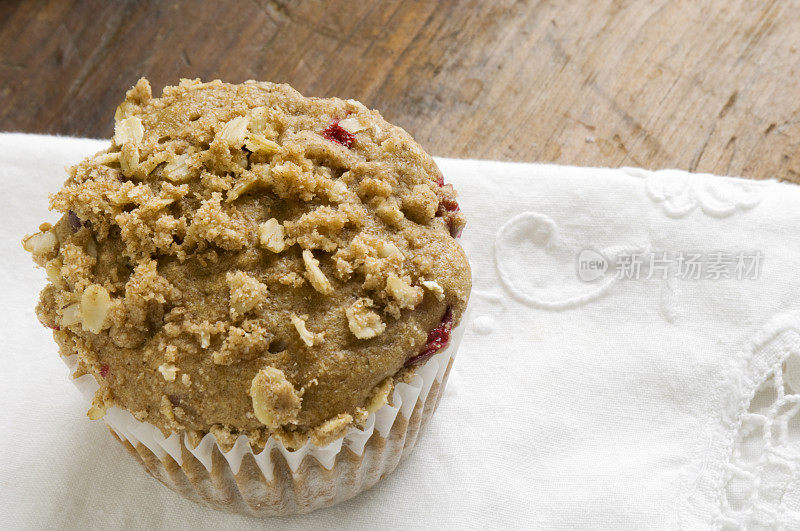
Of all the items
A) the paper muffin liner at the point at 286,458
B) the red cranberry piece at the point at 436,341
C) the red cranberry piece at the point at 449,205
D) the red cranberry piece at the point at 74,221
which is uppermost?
the red cranberry piece at the point at 449,205

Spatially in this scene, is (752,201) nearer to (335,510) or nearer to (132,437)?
(335,510)

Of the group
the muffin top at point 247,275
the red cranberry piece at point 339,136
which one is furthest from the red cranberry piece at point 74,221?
the red cranberry piece at point 339,136

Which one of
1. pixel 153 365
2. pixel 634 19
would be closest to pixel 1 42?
pixel 153 365

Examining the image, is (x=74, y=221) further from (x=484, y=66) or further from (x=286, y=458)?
(x=484, y=66)

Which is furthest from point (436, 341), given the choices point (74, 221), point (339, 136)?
point (74, 221)

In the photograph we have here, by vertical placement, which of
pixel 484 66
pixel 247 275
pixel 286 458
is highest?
pixel 484 66

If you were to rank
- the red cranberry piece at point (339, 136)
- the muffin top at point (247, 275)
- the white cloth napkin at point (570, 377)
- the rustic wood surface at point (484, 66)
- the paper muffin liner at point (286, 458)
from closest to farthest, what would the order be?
the muffin top at point (247, 275) < the paper muffin liner at point (286, 458) < the red cranberry piece at point (339, 136) < the white cloth napkin at point (570, 377) < the rustic wood surface at point (484, 66)

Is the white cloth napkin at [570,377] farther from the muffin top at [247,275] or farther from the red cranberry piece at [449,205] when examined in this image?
the muffin top at [247,275]
